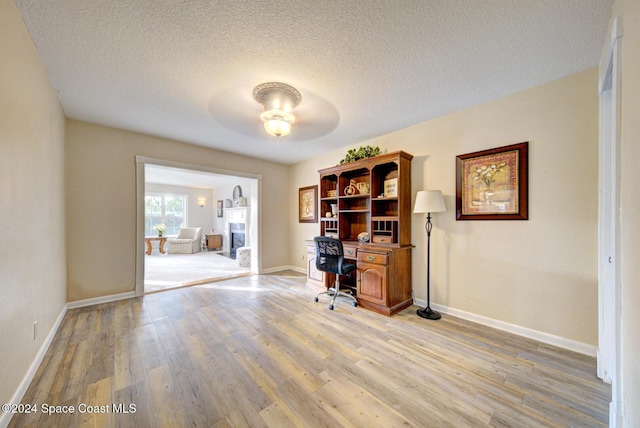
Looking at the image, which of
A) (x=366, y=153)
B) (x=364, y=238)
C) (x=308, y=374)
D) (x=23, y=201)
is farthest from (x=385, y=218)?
(x=23, y=201)

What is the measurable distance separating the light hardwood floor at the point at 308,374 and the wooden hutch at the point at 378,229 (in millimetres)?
398

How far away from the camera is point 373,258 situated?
2998 mm

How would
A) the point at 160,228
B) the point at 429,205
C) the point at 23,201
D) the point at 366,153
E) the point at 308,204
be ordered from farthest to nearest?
the point at 160,228
the point at 308,204
the point at 366,153
the point at 429,205
the point at 23,201

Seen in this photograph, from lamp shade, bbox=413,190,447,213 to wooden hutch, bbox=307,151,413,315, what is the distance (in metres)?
0.33

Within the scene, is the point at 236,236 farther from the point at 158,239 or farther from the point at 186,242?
the point at 158,239

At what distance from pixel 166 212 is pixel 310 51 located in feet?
28.9

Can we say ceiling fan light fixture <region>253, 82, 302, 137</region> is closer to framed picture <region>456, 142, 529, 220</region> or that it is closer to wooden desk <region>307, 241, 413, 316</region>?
wooden desk <region>307, 241, 413, 316</region>

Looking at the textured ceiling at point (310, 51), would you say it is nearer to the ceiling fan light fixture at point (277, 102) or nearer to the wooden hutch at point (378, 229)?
the ceiling fan light fixture at point (277, 102)

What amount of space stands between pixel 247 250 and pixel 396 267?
403cm

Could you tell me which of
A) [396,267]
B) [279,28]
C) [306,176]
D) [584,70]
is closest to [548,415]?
[396,267]

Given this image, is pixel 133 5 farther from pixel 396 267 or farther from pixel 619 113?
pixel 396 267

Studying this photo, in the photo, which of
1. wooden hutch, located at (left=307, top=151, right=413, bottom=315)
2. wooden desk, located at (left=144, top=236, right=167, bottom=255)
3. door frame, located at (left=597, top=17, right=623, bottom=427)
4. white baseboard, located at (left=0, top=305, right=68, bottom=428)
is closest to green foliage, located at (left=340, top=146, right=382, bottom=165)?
wooden hutch, located at (left=307, top=151, right=413, bottom=315)

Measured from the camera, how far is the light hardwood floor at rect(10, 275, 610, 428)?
54.6 inches

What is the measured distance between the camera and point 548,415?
140 centimetres
